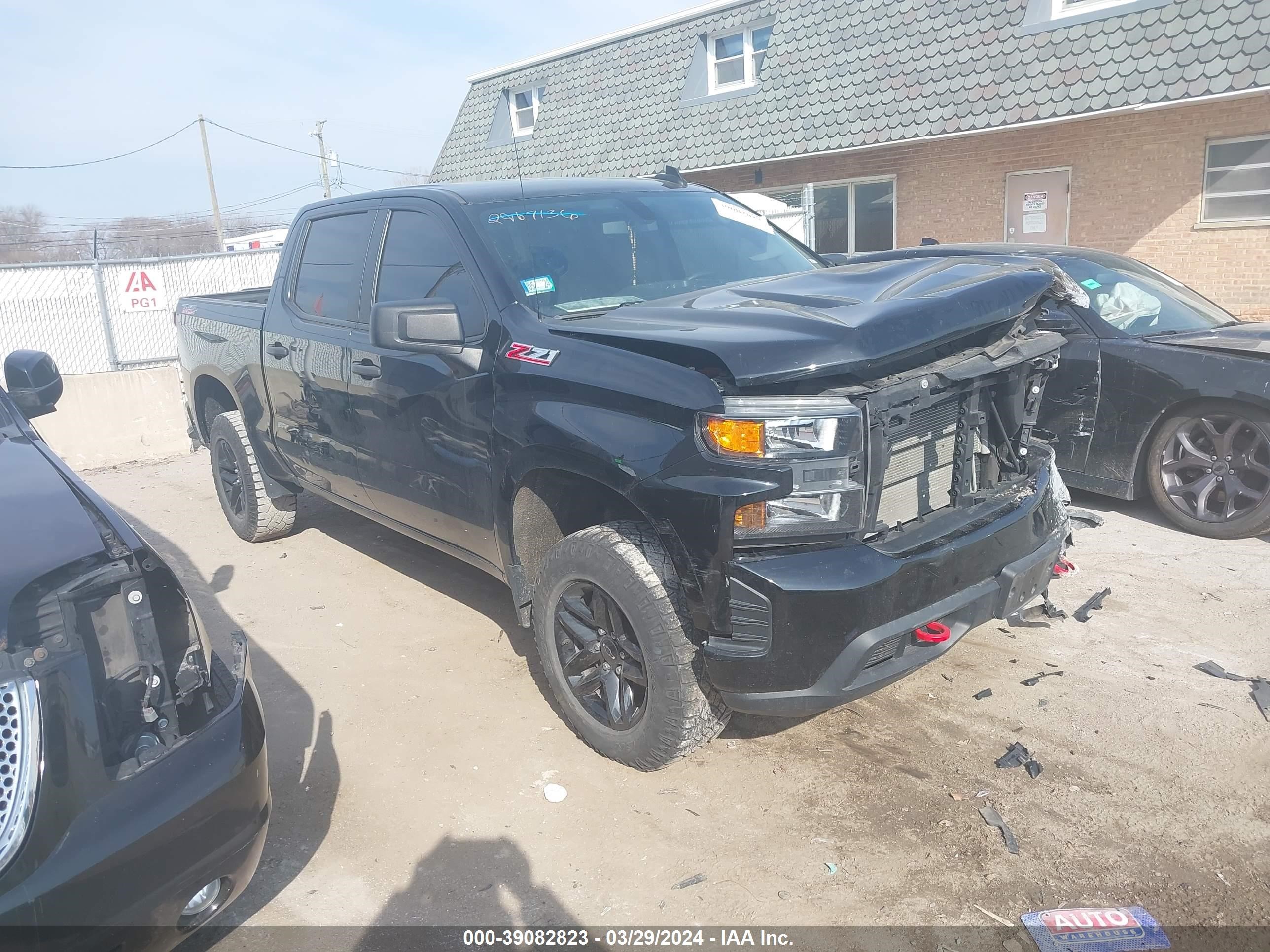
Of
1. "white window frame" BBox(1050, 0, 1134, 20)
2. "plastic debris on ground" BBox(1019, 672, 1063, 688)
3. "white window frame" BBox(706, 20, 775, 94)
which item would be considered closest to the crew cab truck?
"plastic debris on ground" BBox(1019, 672, 1063, 688)

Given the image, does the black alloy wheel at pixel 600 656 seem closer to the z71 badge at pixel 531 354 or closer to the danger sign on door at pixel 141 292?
the z71 badge at pixel 531 354

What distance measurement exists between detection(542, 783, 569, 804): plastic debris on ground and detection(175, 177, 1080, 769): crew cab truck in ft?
0.69

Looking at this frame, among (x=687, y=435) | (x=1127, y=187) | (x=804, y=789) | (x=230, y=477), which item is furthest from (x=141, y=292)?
(x=804, y=789)

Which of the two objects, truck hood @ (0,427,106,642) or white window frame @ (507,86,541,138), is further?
white window frame @ (507,86,541,138)

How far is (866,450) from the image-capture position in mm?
2771

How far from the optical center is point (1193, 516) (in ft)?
17.7

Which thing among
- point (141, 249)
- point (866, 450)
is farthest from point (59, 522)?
point (141, 249)

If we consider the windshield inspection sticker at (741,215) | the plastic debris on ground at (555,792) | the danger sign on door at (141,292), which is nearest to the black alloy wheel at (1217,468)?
the windshield inspection sticker at (741,215)

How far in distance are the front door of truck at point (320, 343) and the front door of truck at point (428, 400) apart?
0.43ft

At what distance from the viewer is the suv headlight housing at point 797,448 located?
2.71m

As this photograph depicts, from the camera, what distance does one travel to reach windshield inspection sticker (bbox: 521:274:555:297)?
3.67 m

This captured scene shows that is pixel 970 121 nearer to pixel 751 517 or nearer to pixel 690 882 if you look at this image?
pixel 751 517

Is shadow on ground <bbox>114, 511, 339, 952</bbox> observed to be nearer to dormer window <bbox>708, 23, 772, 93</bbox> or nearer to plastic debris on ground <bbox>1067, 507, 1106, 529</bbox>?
plastic debris on ground <bbox>1067, 507, 1106, 529</bbox>

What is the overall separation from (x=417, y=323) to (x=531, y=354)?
445mm
